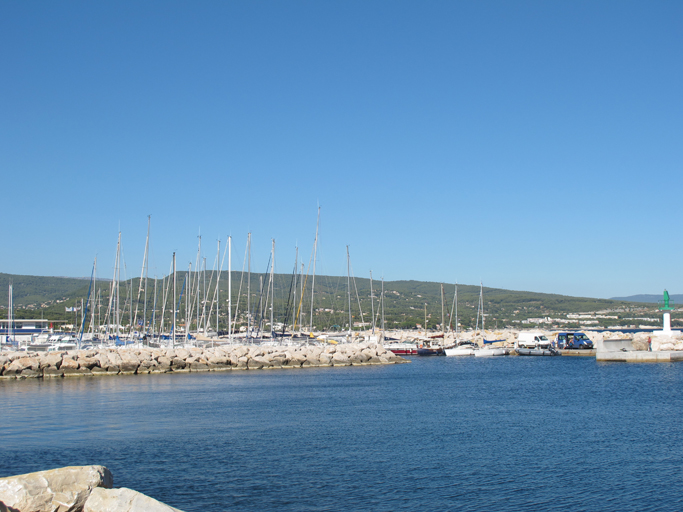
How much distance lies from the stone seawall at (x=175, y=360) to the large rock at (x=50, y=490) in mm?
40312

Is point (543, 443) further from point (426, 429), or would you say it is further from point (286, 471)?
point (286, 471)

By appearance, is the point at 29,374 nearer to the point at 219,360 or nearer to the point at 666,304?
the point at 219,360

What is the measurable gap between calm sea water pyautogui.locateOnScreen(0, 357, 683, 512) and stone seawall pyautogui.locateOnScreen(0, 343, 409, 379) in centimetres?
896

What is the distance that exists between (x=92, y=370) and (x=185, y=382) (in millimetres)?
10819

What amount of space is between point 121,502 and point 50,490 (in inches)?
63.0

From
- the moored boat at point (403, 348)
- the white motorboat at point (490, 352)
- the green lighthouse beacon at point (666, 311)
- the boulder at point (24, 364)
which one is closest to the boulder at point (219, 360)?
the boulder at point (24, 364)

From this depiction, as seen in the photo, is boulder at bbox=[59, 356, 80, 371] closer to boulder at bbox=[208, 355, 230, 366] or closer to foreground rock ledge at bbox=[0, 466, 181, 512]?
boulder at bbox=[208, 355, 230, 366]

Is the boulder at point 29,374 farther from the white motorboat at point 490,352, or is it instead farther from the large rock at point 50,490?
the white motorboat at point 490,352

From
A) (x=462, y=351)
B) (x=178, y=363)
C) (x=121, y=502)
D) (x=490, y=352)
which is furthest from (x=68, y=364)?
(x=490, y=352)

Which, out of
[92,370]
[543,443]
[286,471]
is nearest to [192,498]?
[286,471]

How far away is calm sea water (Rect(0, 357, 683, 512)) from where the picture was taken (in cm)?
1531

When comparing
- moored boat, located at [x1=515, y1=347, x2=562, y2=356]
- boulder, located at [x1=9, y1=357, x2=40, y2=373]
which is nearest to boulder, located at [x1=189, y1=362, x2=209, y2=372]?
boulder, located at [x1=9, y1=357, x2=40, y2=373]

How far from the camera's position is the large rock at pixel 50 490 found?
11086 millimetres

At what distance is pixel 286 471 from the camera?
57.8 feet
